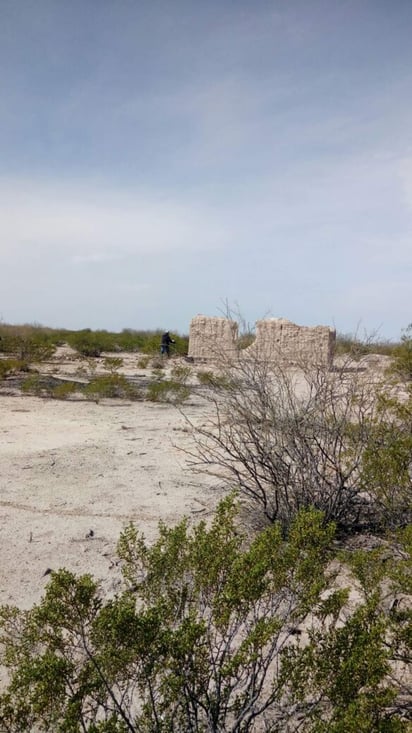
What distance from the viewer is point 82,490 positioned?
20.2ft

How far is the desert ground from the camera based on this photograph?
14.5 feet

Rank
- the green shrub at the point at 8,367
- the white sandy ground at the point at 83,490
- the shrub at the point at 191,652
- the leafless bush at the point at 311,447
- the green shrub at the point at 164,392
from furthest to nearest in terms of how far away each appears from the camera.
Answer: the green shrub at the point at 8,367
the green shrub at the point at 164,392
the leafless bush at the point at 311,447
the white sandy ground at the point at 83,490
the shrub at the point at 191,652

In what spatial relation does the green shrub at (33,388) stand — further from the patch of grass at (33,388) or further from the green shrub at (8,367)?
the green shrub at (8,367)

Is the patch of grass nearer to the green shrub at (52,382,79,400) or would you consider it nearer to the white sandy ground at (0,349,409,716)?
the green shrub at (52,382,79,400)

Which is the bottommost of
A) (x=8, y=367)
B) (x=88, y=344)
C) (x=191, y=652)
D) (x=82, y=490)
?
(x=82, y=490)

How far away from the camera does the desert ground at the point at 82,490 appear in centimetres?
442

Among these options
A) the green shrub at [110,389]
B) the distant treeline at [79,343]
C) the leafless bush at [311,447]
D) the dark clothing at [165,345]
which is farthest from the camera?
the dark clothing at [165,345]

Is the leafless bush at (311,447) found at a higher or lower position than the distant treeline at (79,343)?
lower

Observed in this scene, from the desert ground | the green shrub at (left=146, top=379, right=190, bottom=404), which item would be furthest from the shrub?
the green shrub at (left=146, top=379, right=190, bottom=404)

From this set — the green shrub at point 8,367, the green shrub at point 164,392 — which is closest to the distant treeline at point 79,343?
the green shrub at point 8,367

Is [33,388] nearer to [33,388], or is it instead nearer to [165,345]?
[33,388]

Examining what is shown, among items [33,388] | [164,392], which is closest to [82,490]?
[164,392]

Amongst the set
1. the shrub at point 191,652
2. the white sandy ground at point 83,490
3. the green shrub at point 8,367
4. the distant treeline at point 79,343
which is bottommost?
the white sandy ground at point 83,490

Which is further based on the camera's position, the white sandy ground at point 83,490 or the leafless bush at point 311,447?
the leafless bush at point 311,447
